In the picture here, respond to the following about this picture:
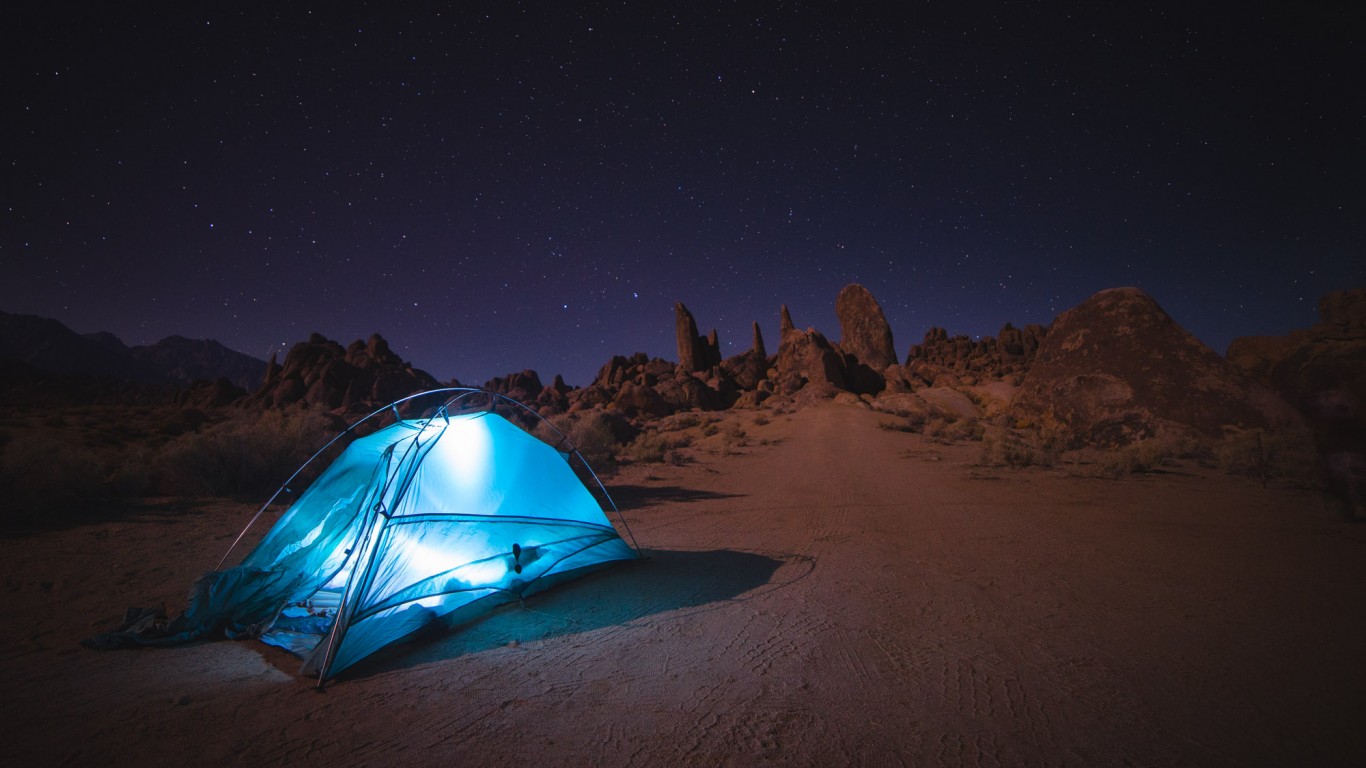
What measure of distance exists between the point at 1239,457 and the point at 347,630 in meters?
15.5

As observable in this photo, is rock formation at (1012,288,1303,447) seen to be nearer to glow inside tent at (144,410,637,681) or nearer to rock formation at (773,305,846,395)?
glow inside tent at (144,410,637,681)

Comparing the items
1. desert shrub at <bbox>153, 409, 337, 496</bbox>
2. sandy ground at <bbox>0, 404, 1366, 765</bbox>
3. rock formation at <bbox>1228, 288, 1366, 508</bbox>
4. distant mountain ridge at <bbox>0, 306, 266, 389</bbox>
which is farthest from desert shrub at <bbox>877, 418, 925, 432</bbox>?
distant mountain ridge at <bbox>0, 306, 266, 389</bbox>

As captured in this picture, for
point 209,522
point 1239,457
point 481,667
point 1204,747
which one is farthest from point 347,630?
point 1239,457

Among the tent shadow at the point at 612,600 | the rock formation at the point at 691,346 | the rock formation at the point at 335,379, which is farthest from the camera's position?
the rock formation at the point at 691,346

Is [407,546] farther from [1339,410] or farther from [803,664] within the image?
Answer: [1339,410]

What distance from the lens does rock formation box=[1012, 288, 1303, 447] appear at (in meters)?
12.7

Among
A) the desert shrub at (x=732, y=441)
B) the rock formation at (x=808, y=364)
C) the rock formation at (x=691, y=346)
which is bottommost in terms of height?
the desert shrub at (x=732, y=441)

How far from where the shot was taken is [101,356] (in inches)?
4242

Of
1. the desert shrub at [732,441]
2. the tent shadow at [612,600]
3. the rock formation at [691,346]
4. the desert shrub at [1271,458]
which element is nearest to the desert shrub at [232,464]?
the tent shadow at [612,600]

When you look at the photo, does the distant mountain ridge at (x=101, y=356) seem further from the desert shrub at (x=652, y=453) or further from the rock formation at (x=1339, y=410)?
the rock formation at (x=1339, y=410)

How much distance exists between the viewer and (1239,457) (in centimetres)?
1074

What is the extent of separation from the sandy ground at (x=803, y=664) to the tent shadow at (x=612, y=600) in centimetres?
4

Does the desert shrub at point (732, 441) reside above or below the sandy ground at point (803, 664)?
above

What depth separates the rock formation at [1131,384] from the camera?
500 inches
